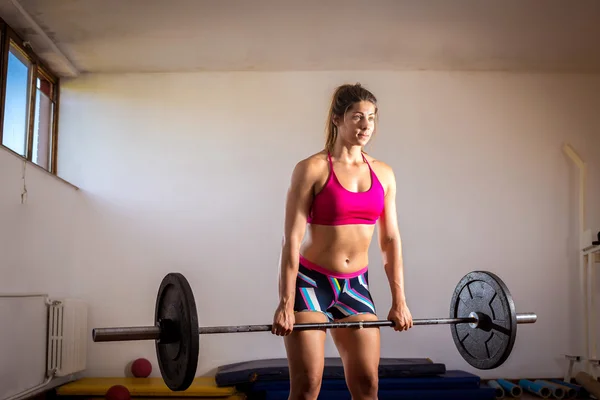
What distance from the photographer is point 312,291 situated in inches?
97.5

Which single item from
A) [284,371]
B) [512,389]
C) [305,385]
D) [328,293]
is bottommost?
[512,389]

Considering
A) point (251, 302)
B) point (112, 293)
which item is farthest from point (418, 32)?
point (112, 293)

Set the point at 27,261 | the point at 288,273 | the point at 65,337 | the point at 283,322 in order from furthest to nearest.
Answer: the point at 65,337
the point at 27,261
the point at 288,273
the point at 283,322

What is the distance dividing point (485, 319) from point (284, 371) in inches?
87.3

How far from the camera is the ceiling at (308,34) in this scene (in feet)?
14.3

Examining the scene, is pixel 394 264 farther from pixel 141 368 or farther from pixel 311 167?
pixel 141 368

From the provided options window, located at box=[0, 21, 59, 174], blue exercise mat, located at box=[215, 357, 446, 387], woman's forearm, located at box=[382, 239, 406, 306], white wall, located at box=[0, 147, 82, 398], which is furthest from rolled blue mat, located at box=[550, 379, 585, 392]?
window, located at box=[0, 21, 59, 174]

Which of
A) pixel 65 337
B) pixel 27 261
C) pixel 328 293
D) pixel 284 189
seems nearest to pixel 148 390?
pixel 65 337

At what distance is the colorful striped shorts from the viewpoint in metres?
2.46

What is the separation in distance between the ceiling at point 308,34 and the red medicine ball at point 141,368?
2.40 meters

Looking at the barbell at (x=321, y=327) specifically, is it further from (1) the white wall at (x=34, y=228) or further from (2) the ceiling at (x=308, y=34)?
(2) the ceiling at (x=308, y=34)

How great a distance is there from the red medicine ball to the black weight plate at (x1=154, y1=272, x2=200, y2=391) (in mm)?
2637

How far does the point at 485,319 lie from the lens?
2688 millimetres

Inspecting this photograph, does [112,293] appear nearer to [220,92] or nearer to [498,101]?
[220,92]
